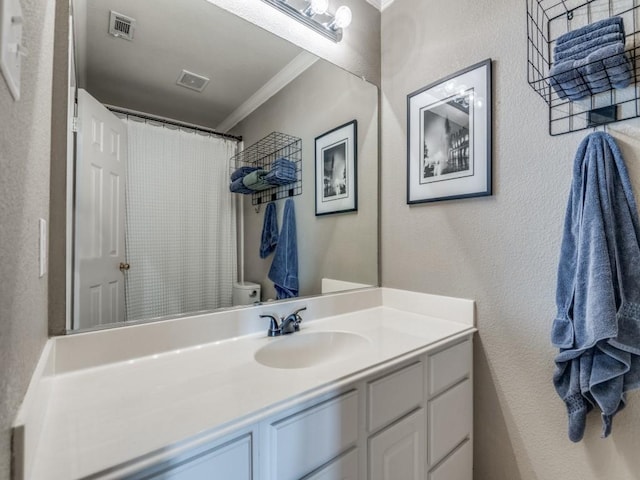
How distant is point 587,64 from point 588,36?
96 mm

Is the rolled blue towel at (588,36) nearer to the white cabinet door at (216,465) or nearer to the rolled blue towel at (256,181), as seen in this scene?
the rolled blue towel at (256,181)

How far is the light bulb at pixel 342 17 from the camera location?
1.38m

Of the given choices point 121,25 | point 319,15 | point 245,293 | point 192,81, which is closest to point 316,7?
point 319,15

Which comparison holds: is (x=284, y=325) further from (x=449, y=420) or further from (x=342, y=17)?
(x=342, y=17)

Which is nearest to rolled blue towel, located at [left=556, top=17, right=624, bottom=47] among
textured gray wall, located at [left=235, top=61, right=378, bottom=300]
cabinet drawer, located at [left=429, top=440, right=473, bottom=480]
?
textured gray wall, located at [left=235, top=61, right=378, bottom=300]

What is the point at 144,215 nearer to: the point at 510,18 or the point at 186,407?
the point at 186,407

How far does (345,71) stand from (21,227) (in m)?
1.45

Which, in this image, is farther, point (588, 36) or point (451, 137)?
point (451, 137)

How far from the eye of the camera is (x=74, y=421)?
62 centimetres

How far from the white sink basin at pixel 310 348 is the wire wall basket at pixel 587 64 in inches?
39.7

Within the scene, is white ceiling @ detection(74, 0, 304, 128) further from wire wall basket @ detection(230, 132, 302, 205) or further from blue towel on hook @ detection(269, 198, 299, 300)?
blue towel on hook @ detection(269, 198, 299, 300)

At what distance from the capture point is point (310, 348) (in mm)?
1208

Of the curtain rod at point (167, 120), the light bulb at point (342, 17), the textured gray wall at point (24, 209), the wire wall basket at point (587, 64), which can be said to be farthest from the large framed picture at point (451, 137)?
the textured gray wall at point (24, 209)

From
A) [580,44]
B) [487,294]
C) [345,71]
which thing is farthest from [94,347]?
[580,44]
